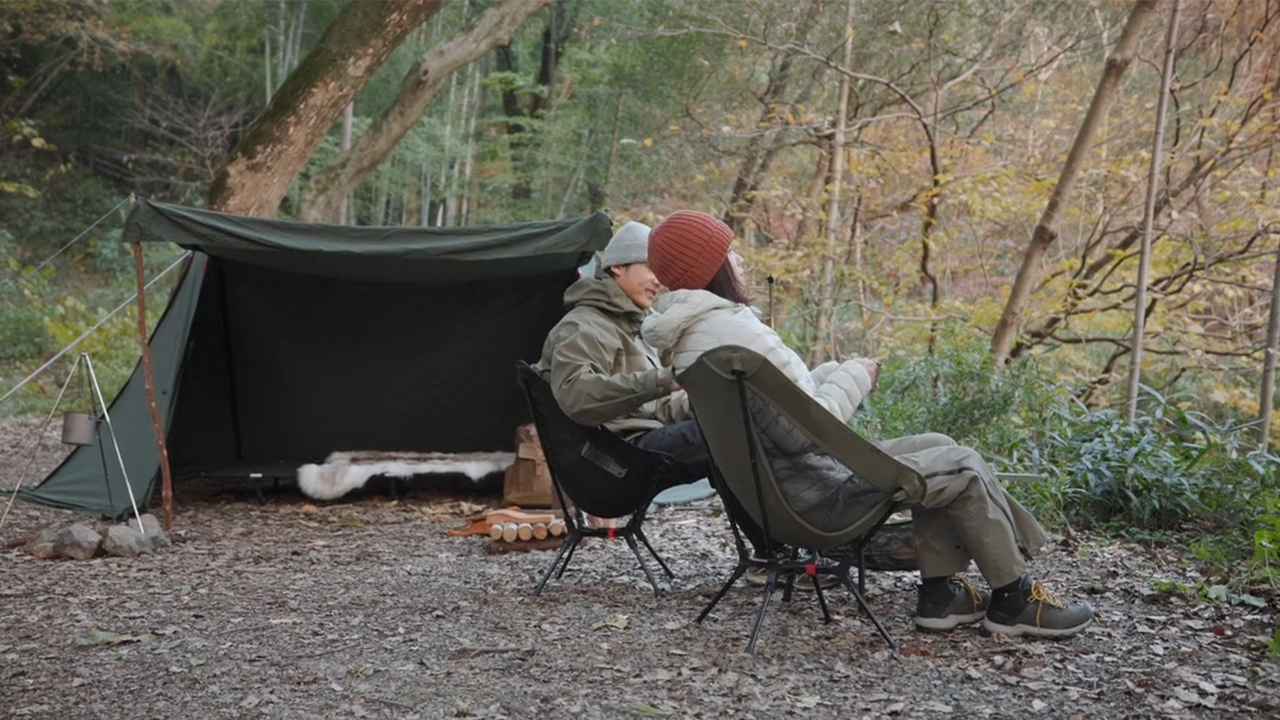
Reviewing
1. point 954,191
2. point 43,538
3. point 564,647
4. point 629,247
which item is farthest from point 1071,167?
point 43,538

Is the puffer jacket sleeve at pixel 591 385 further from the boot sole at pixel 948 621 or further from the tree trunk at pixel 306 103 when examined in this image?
the tree trunk at pixel 306 103

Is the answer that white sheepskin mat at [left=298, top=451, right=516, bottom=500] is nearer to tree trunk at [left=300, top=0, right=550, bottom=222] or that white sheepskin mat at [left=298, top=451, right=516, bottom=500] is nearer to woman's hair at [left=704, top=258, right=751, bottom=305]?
tree trunk at [left=300, top=0, right=550, bottom=222]

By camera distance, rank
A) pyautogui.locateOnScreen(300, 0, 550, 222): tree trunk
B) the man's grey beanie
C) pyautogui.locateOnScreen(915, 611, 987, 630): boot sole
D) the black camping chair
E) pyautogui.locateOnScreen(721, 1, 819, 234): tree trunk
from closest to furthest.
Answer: pyautogui.locateOnScreen(915, 611, 987, 630): boot sole, the black camping chair, the man's grey beanie, pyautogui.locateOnScreen(300, 0, 550, 222): tree trunk, pyautogui.locateOnScreen(721, 1, 819, 234): tree trunk

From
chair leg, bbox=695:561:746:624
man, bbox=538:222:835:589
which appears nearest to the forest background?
chair leg, bbox=695:561:746:624

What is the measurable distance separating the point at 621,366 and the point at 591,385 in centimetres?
66

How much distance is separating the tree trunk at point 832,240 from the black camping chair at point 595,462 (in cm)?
552

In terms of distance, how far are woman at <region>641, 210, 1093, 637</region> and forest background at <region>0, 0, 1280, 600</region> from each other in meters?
0.78

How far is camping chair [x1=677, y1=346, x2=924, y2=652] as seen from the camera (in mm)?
2578

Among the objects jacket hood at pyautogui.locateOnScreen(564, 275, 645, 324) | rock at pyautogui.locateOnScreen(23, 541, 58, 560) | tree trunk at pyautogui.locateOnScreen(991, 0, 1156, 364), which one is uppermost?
tree trunk at pyautogui.locateOnScreen(991, 0, 1156, 364)

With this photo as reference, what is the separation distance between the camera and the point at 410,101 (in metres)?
7.76

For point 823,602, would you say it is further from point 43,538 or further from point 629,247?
point 43,538

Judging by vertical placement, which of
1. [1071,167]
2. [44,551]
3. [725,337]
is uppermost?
[1071,167]

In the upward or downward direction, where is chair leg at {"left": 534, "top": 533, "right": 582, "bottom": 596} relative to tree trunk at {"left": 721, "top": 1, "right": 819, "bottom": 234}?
downward

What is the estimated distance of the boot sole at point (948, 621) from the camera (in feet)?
9.31
